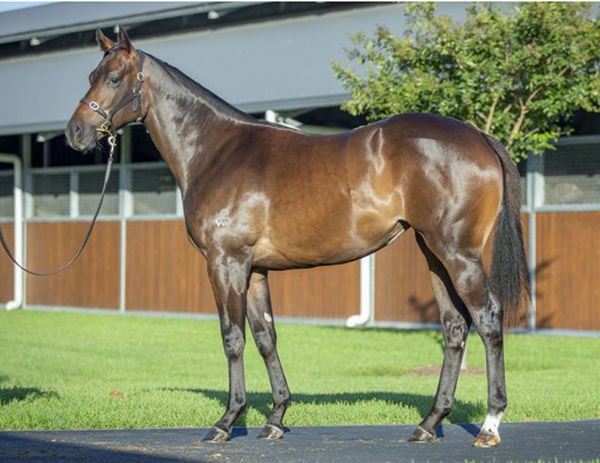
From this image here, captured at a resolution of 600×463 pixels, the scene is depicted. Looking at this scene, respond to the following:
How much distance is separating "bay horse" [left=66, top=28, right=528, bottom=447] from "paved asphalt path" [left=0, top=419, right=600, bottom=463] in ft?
0.70

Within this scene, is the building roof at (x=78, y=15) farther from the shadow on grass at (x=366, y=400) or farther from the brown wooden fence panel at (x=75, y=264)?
the shadow on grass at (x=366, y=400)

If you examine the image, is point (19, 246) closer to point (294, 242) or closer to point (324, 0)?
point (324, 0)

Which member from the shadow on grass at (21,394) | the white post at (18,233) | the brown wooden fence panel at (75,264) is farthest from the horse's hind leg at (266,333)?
the white post at (18,233)

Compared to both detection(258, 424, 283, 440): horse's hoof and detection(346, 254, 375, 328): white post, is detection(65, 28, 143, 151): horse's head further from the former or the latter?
detection(346, 254, 375, 328): white post

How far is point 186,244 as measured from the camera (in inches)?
892

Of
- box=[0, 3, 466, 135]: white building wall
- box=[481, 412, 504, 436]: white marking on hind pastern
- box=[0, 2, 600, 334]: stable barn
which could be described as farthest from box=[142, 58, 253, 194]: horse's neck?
box=[0, 3, 466, 135]: white building wall

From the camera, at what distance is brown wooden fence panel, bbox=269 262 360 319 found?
66.6 feet

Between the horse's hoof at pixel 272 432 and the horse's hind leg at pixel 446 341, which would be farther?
the horse's hoof at pixel 272 432

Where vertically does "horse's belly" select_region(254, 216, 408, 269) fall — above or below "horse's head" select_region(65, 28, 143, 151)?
below

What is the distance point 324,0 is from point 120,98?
12.0 m

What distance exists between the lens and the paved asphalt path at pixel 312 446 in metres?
5.86

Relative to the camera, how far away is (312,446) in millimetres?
6371

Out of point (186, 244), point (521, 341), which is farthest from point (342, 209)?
point (186, 244)

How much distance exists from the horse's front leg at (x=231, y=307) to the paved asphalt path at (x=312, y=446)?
0.47 ft
